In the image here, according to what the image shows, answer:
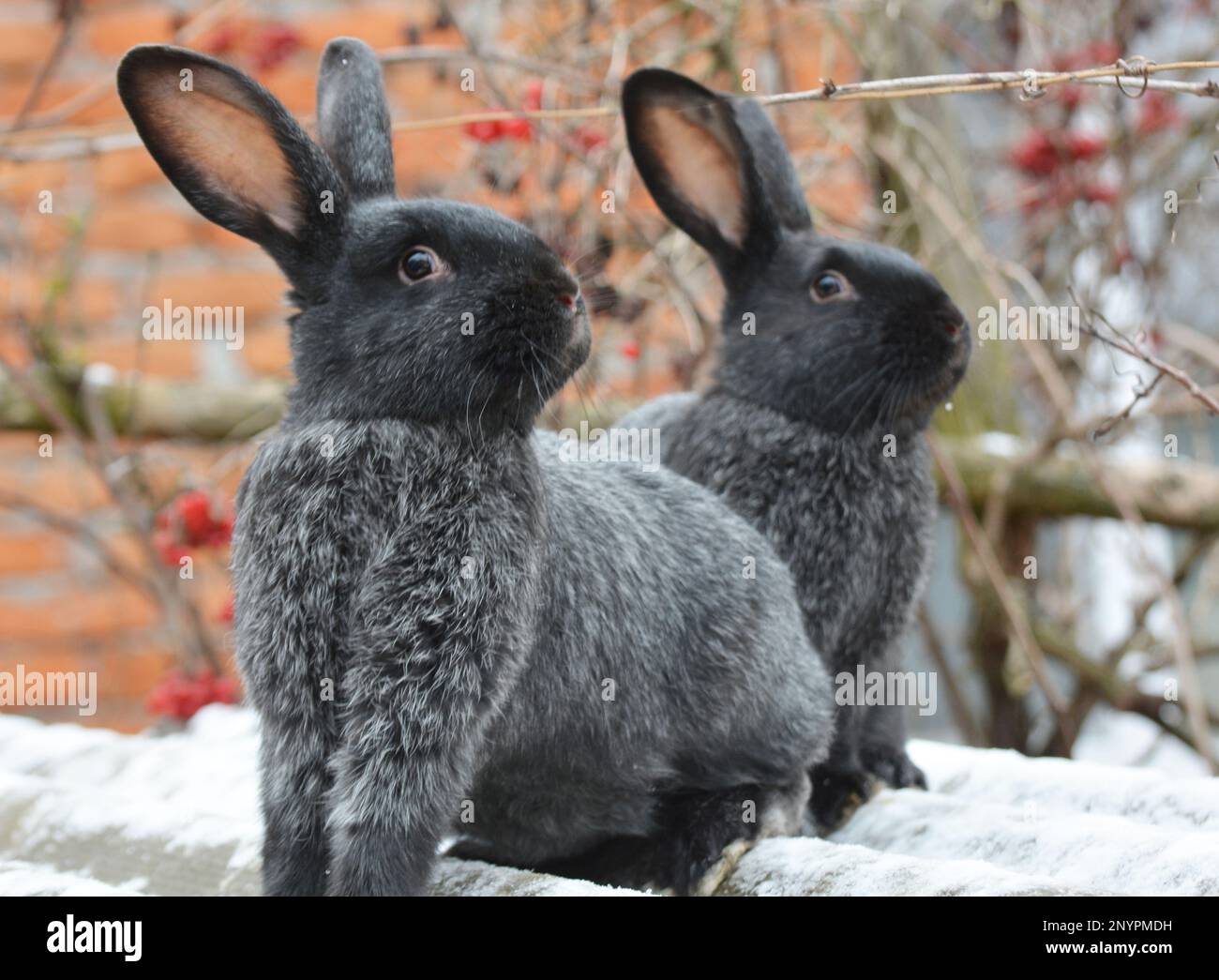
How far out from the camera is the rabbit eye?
172 cm

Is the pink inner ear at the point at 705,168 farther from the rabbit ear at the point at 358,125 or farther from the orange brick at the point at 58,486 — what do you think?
the orange brick at the point at 58,486

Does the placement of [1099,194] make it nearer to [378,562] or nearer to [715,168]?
[715,168]

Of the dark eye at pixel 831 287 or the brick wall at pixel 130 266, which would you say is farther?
the brick wall at pixel 130 266

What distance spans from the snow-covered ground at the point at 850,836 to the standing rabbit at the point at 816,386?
0.16m

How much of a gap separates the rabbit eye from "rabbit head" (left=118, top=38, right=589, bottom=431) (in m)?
0.44

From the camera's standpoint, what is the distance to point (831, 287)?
5.66 feet

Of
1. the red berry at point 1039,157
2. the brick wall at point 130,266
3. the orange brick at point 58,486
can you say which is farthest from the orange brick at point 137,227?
the red berry at point 1039,157

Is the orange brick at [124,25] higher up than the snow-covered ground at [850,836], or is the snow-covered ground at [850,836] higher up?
the orange brick at [124,25]

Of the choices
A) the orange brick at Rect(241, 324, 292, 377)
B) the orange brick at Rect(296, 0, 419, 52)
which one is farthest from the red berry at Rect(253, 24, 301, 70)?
the orange brick at Rect(241, 324, 292, 377)

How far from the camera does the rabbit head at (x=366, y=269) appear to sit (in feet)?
4.34

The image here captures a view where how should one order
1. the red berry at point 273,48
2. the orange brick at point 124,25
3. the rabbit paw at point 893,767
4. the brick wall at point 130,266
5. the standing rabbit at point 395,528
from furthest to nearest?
1. the orange brick at point 124,25
2. the brick wall at point 130,266
3. the red berry at point 273,48
4. the rabbit paw at point 893,767
5. the standing rabbit at point 395,528

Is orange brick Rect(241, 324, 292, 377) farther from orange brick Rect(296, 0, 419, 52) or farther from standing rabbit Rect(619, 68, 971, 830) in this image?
standing rabbit Rect(619, 68, 971, 830)
